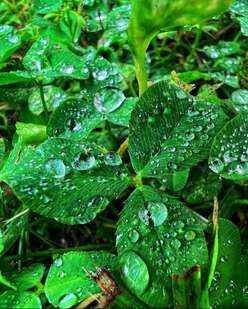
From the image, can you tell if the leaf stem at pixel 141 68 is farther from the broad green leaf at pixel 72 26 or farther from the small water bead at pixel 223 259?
the broad green leaf at pixel 72 26

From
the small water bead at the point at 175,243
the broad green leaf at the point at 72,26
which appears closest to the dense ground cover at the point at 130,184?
the small water bead at the point at 175,243

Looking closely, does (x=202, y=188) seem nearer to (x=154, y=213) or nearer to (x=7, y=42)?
(x=154, y=213)

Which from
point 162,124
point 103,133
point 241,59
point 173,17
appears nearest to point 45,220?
point 103,133

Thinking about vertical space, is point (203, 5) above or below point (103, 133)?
above

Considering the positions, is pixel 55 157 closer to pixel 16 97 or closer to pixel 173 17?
pixel 173 17

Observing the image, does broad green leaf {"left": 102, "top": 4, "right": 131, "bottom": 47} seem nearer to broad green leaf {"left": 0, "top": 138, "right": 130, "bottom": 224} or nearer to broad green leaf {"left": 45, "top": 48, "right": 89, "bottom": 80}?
broad green leaf {"left": 45, "top": 48, "right": 89, "bottom": 80}

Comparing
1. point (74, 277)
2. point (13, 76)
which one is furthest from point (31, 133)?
point (74, 277)
